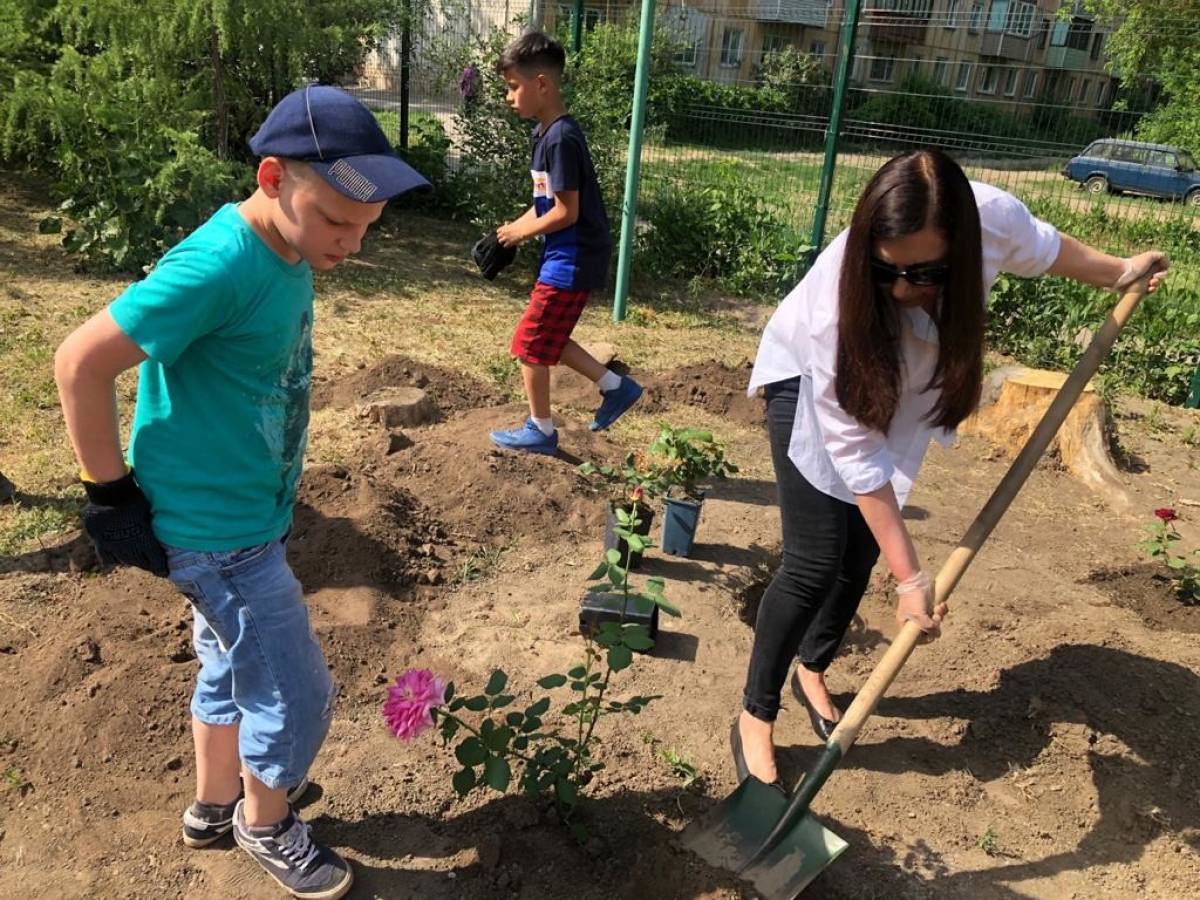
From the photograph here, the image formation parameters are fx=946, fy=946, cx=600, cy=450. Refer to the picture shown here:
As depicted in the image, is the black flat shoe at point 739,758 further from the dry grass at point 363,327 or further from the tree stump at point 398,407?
the tree stump at point 398,407

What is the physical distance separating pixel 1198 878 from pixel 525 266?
635 cm

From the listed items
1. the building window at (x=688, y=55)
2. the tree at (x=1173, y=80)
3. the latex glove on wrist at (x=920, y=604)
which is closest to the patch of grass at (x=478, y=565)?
the latex glove on wrist at (x=920, y=604)

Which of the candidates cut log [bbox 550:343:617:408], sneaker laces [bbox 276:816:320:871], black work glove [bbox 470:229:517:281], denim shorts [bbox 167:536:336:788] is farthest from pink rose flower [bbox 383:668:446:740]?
cut log [bbox 550:343:617:408]

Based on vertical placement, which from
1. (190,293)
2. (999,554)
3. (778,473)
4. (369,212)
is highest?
(369,212)

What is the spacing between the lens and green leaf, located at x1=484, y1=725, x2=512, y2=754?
2076mm

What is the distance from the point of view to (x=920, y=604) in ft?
6.77

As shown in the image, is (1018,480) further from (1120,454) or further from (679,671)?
(1120,454)

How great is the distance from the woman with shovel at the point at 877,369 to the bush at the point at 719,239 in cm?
515

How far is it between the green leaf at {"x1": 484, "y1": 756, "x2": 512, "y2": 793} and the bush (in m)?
6.06

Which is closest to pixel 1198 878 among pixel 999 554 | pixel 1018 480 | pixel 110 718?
pixel 1018 480

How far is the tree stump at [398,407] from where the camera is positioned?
4531 millimetres

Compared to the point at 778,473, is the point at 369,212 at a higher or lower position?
higher

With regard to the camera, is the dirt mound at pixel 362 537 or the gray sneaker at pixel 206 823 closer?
the gray sneaker at pixel 206 823

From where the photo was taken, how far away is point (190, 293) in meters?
1.53
